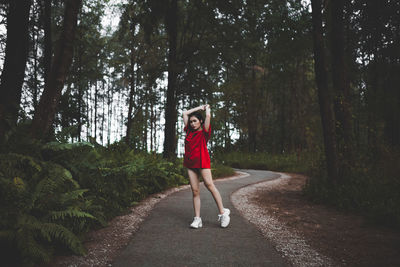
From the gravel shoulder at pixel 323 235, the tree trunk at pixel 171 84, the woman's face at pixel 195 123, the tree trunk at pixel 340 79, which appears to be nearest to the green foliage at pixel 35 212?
the woman's face at pixel 195 123

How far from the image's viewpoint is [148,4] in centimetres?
750

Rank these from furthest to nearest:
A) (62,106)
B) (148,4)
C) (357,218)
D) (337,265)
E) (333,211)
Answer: (62,106) < (148,4) < (333,211) < (357,218) < (337,265)

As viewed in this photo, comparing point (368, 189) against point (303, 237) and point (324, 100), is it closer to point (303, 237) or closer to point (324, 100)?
point (324, 100)

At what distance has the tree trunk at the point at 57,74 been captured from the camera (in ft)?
15.3

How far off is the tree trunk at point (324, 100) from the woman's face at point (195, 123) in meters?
3.98

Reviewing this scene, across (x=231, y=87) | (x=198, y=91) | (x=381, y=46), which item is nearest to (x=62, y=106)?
(x=198, y=91)

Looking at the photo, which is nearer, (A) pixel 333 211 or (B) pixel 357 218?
(B) pixel 357 218

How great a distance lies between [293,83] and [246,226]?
24.4 m

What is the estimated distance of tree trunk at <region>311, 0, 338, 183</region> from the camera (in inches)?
249

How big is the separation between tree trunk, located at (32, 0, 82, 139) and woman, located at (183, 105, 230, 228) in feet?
8.84

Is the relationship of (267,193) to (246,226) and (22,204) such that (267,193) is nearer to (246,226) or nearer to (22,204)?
(246,226)

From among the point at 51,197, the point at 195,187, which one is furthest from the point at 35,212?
the point at 195,187

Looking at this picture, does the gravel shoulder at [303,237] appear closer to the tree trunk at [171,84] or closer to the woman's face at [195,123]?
the woman's face at [195,123]

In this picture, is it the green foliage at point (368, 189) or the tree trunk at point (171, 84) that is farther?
the tree trunk at point (171, 84)
